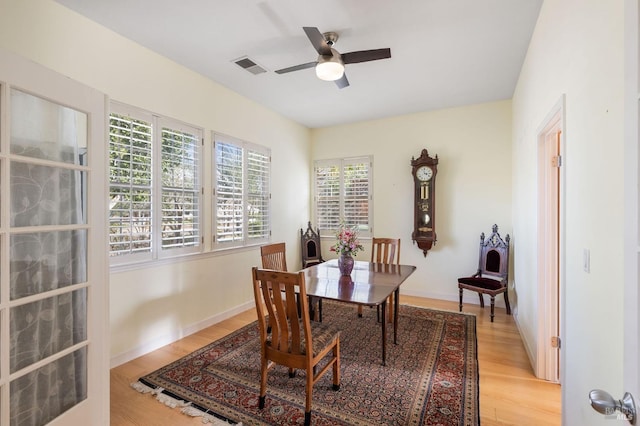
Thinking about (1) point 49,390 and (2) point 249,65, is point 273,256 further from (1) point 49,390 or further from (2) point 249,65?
(2) point 249,65

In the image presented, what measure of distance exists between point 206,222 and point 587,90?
11.3 ft

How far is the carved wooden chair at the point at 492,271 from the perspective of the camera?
3695 millimetres

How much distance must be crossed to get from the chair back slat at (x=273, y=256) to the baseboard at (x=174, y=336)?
113 cm

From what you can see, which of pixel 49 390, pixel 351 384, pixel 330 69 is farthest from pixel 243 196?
pixel 49 390

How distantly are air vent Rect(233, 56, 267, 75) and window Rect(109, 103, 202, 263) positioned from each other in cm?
90

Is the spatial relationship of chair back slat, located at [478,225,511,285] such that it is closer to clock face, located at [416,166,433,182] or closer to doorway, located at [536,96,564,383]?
clock face, located at [416,166,433,182]

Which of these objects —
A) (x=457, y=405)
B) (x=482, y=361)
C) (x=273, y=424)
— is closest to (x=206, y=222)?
(x=273, y=424)

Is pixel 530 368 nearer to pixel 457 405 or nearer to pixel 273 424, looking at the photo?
pixel 457 405

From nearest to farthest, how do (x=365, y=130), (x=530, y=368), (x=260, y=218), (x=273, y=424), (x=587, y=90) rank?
(x=587, y=90), (x=273, y=424), (x=530, y=368), (x=260, y=218), (x=365, y=130)

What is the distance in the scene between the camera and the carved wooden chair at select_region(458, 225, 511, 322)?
145 inches

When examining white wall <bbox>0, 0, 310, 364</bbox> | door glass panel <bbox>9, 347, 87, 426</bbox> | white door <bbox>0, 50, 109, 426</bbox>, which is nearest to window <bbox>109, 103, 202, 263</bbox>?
white wall <bbox>0, 0, 310, 364</bbox>

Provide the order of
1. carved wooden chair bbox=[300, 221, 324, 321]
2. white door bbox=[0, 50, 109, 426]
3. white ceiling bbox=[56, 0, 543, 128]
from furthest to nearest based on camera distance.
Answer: carved wooden chair bbox=[300, 221, 324, 321]
white ceiling bbox=[56, 0, 543, 128]
white door bbox=[0, 50, 109, 426]

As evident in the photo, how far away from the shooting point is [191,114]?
3.31m

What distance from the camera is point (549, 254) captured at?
2.31 meters
